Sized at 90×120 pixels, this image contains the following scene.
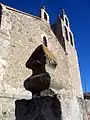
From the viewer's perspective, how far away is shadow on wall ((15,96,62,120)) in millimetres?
1798

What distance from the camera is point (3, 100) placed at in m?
8.79

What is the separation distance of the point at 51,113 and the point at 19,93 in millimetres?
8143

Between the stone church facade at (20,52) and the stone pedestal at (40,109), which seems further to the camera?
the stone church facade at (20,52)

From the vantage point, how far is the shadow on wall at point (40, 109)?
70.8 inches

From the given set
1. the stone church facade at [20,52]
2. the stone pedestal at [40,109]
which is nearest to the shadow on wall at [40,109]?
the stone pedestal at [40,109]

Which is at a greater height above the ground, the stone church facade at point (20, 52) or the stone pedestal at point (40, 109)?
the stone church facade at point (20, 52)

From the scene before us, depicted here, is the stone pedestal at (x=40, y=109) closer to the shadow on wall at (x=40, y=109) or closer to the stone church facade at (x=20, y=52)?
the shadow on wall at (x=40, y=109)

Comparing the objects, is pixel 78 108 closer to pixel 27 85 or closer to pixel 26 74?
pixel 27 85

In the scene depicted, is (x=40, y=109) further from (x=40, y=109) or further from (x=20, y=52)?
(x=20, y=52)

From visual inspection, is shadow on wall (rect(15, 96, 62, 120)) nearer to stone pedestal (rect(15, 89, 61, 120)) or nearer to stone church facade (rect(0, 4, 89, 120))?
stone pedestal (rect(15, 89, 61, 120))

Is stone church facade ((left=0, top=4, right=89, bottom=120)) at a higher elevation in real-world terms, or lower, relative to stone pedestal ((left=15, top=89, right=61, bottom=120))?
higher

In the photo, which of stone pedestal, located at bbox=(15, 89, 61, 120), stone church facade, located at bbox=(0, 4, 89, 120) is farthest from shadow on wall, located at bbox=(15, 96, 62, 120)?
stone church facade, located at bbox=(0, 4, 89, 120)

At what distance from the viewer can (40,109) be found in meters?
1.87

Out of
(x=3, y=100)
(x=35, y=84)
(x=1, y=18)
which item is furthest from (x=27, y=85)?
(x=1, y=18)
